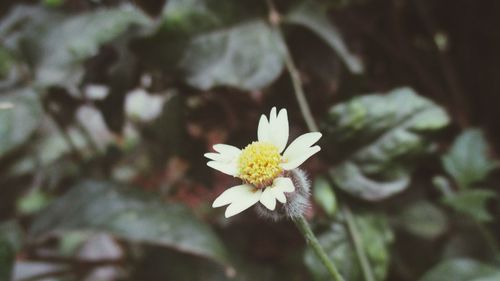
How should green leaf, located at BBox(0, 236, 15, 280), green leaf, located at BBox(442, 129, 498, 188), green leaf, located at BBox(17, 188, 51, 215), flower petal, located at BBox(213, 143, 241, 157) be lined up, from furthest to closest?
1. green leaf, located at BBox(17, 188, 51, 215)
2. green leaf, located at BBox(442, 129, 498, 188)
3. green leaf, located at BBox(0, 236, 15, 280)
4. flower petal, located at BBox(213, 143, 241, 157)

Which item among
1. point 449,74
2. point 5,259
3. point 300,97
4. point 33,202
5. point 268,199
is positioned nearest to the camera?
point 268,199

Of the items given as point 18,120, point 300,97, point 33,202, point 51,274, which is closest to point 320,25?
point 300,97

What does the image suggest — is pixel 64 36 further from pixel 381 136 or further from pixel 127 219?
pixel 381 136

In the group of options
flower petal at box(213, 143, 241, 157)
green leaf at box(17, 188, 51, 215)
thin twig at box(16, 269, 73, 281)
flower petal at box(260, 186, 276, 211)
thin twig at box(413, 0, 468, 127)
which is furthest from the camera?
green leaf at box(17, 188, 51, 215)

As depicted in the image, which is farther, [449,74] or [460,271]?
[449,74]

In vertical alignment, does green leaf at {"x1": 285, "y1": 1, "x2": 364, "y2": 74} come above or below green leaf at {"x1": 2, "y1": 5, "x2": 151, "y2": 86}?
below

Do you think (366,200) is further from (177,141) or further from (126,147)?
(126,147)

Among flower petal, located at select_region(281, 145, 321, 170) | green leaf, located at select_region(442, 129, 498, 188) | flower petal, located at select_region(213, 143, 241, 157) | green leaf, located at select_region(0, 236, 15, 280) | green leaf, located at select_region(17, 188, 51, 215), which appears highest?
green leaf, located at select_region(17, 188, 51, 215)

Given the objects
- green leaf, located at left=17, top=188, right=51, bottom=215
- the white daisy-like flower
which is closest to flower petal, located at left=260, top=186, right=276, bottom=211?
the white daisy-like flower

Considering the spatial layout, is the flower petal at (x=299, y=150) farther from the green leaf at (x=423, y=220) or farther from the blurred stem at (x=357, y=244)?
the green leaf at (x=423, y=220)

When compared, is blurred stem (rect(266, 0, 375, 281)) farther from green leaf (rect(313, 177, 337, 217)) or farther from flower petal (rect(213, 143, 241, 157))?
flower petal (rect(213, 143, 241, 157))
